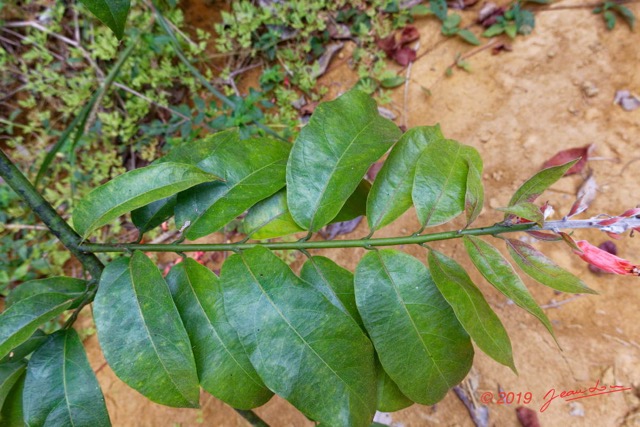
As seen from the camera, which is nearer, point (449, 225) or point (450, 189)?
point (450, 189)

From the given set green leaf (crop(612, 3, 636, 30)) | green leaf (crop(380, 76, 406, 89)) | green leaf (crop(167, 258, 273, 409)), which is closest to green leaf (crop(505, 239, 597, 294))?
green leaf (crop(167, 258, 273, 409))

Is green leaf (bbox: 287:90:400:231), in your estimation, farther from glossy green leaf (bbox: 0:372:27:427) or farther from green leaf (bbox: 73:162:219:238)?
glossy green leaf (bbox: 0:372:27:427)

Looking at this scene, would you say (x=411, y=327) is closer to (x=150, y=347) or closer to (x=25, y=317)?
(x=150, y=347)

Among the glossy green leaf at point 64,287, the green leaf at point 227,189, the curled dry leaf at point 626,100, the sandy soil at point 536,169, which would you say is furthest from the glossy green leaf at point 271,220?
the curled dry leaf at point 626,100

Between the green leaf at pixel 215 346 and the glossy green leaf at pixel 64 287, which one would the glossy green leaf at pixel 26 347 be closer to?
the glossy green leaf at pixel 64 287

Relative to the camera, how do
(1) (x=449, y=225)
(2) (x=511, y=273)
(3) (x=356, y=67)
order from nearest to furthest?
(2) (x=511, y=273), (1) (x=449, y=225), (3) (x=356, y=67)

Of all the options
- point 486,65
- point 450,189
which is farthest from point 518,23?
point 450,189

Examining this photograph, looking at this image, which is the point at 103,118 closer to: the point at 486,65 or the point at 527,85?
→ the point at 486,65
